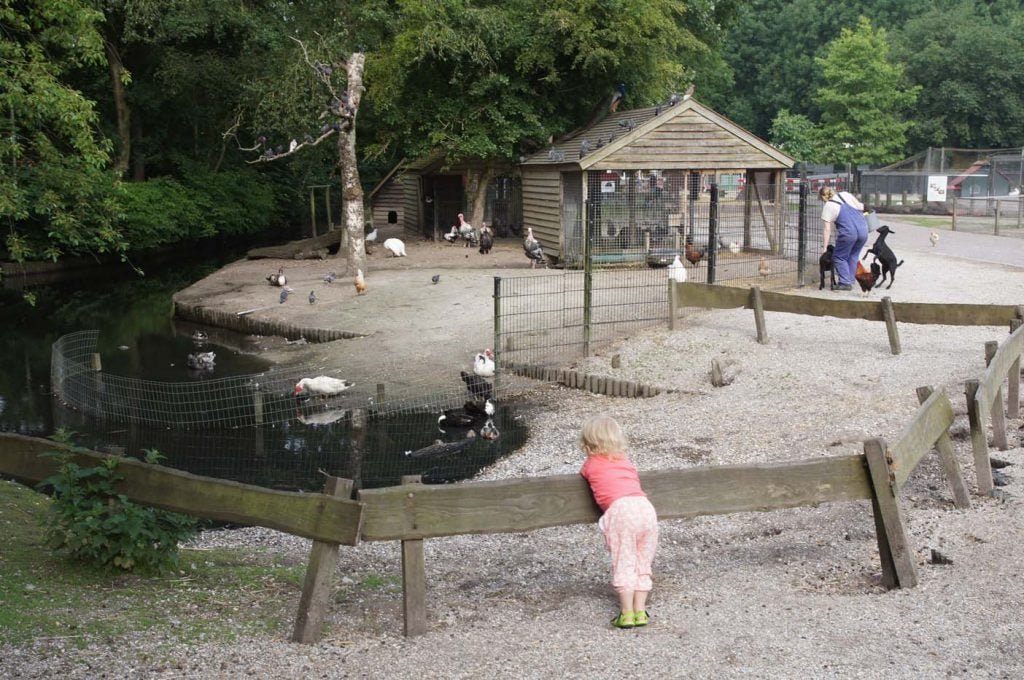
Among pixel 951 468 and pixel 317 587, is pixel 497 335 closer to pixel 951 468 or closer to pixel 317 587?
pixel 951 468

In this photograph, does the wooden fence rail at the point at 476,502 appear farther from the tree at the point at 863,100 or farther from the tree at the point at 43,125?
the tree at the point at 863,100

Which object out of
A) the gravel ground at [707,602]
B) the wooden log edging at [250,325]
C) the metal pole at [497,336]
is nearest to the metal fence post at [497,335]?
the metal pole at [497,336]

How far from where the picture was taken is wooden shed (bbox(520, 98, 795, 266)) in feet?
78.1

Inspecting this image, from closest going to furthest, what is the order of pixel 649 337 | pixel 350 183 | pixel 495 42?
pixel 649 337
pixel 350 183
pixel 495 42

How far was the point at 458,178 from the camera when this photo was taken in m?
33.3

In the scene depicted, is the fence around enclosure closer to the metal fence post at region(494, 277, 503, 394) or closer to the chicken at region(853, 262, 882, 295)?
the metal fence post at region(494, 277, 503, 394)

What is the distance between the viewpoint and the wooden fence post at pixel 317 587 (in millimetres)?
5121

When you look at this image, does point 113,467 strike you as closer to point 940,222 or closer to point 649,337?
point 649,337

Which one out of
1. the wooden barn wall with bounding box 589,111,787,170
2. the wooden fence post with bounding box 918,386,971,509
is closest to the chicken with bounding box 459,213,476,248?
the wooden barn wall with bounding box 589,111,787,170

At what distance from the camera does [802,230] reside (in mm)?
19016

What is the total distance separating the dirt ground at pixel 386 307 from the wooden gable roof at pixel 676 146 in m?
3.15

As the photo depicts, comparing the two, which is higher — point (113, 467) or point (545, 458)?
point (113, 467)

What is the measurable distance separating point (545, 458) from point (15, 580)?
6.33m

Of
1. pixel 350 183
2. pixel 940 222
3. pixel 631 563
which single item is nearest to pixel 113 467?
pixel 631 563
